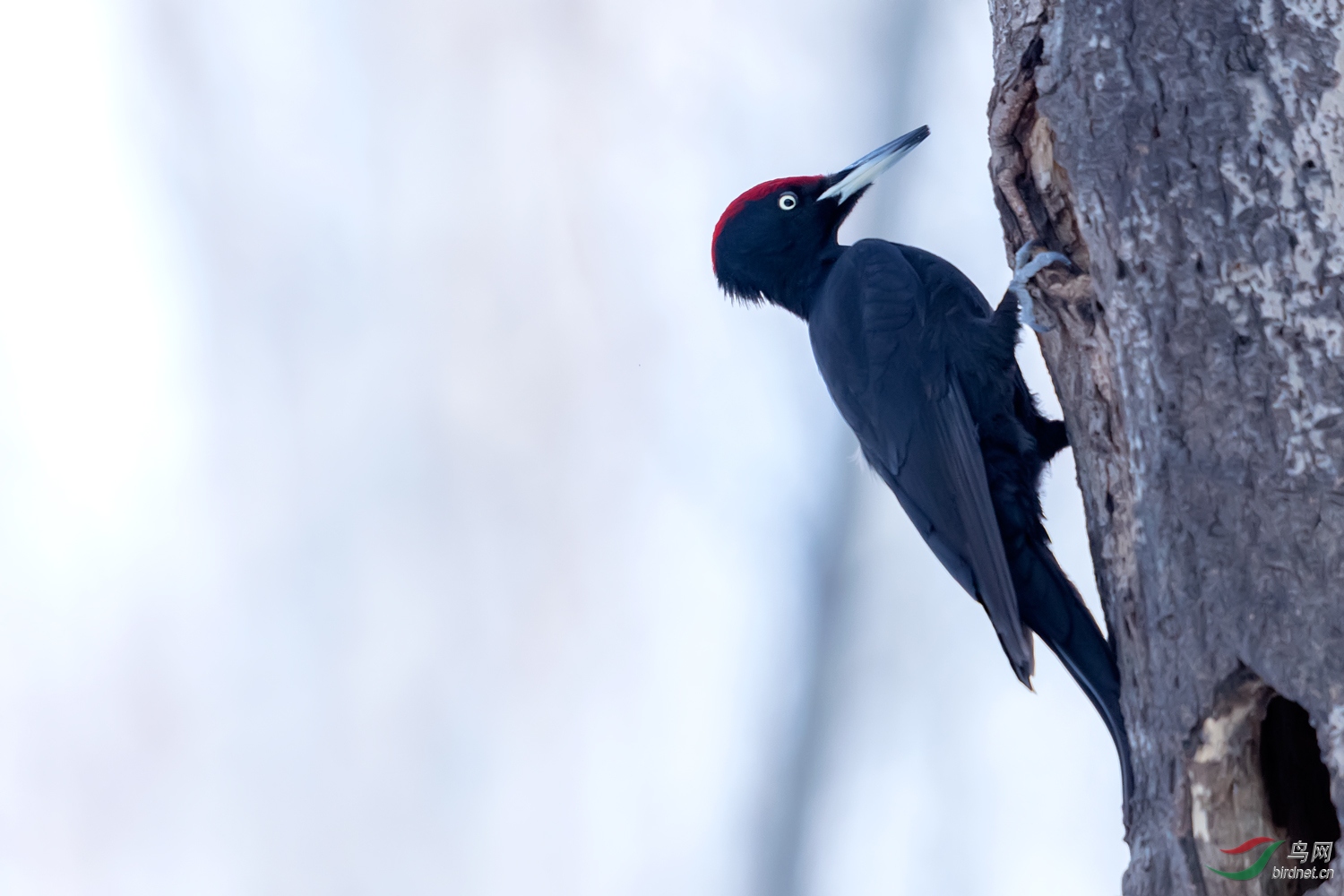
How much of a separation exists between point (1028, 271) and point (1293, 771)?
768 mm

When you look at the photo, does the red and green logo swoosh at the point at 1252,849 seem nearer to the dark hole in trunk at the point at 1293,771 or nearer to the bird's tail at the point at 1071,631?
the dark hole in trunk at the point at 1293,771

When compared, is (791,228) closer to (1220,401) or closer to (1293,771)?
(1220,401)

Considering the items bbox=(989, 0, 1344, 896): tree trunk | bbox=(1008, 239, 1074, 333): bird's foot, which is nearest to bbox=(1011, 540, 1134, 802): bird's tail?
bbox=(989, 0, 1344, 896): tree trunk

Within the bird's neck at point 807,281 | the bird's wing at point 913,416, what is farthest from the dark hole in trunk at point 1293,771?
the bird's neck at point 807,281

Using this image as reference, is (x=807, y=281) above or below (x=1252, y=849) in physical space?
above

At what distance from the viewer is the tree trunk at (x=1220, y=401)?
115cm

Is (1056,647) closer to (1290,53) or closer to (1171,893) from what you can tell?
(1171,893)

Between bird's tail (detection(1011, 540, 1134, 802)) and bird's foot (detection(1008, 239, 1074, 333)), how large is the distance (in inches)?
17.0

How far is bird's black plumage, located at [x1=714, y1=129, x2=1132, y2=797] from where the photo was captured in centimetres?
166

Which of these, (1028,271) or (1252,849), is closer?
(1252,849)

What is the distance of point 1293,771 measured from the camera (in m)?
1.21

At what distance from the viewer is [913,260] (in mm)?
2148

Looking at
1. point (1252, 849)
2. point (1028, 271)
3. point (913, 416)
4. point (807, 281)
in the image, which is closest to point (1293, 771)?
point (1252, 849)

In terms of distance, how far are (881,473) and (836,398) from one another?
190 millimetres
